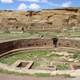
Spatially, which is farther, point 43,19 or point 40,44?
point 43,19

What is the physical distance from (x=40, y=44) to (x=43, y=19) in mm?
17421

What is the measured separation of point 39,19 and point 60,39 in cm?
1747

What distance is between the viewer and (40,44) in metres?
17.0

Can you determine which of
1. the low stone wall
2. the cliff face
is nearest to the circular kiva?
the low stone wall

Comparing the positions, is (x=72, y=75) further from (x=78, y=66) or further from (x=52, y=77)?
(x=78, y=66)

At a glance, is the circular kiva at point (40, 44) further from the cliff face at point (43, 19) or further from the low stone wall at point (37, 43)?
the cliff face at point (43, 19)

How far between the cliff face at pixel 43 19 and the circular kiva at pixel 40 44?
10870mm

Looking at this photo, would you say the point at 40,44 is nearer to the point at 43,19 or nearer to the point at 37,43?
the point at 37,43

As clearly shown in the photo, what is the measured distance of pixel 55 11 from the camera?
3425 centimetres

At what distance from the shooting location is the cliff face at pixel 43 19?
2936cm

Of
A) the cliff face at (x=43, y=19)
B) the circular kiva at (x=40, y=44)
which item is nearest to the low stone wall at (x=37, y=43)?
the circular kiva at (x=40, y=44)

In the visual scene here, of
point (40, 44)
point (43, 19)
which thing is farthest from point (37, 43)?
point (43, 19)

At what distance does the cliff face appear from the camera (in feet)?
96.3

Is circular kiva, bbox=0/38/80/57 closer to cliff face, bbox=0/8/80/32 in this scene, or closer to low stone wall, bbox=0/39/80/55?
low stone wall, bbox=0/39/80/55
